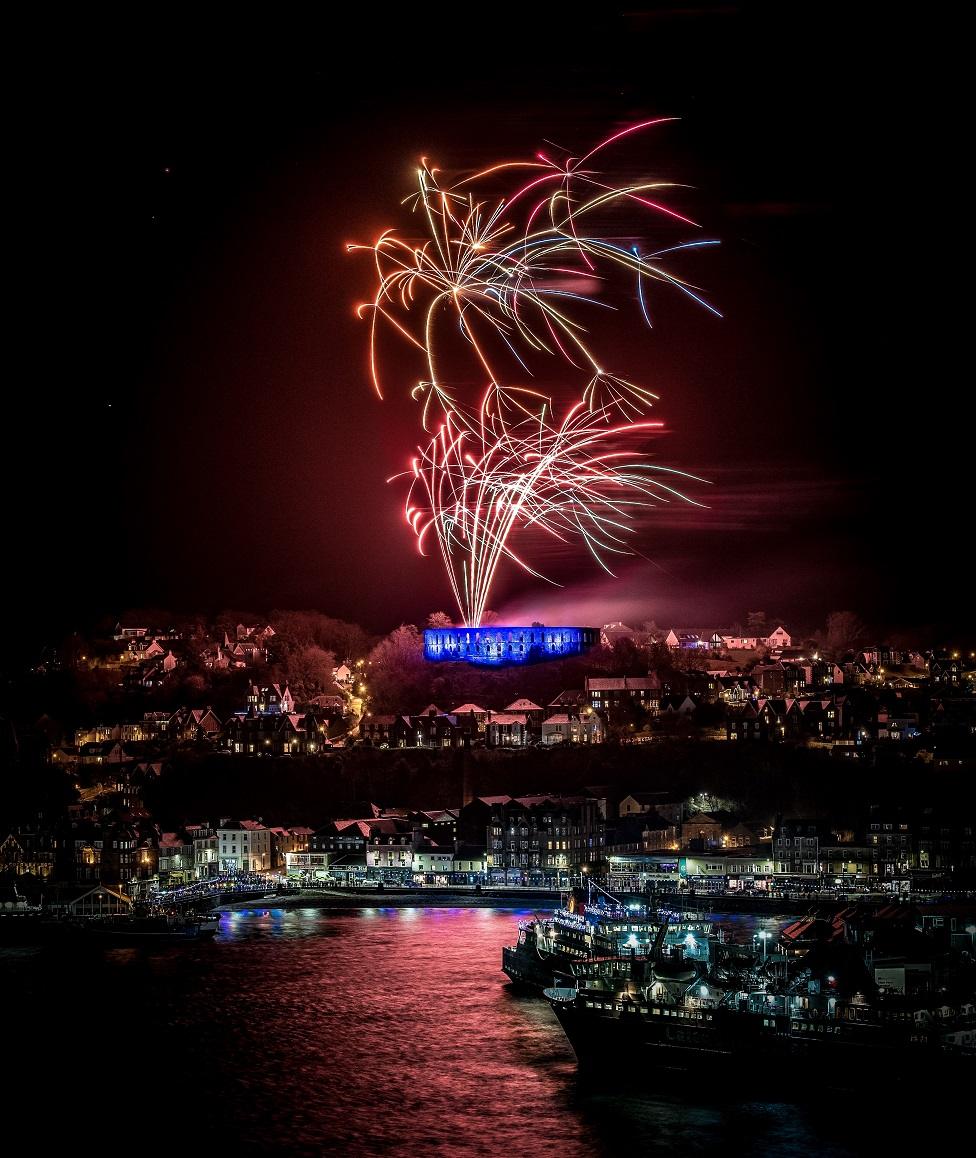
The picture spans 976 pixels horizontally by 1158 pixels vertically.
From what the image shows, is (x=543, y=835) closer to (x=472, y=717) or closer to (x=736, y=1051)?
(x=472, y=717)

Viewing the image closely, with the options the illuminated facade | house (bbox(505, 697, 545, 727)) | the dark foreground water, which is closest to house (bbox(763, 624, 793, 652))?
the illuminated facade

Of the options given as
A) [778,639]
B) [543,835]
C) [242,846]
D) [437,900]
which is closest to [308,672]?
[242,846]

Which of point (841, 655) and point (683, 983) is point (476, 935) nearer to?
point (683, 983)

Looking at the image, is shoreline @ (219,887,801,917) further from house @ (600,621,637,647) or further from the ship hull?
house @ (600,621,637,647)

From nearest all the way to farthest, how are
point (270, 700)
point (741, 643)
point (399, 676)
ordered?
1. point (399, 676)
2. point (270, 700)
3. point (741, 643)

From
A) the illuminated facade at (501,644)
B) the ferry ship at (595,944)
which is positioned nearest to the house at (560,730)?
the illuminated facade at (501,644)

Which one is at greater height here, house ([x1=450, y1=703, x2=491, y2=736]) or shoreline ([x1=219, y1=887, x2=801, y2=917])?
house ([x1=450, y1=703, x2=491, y2=736])

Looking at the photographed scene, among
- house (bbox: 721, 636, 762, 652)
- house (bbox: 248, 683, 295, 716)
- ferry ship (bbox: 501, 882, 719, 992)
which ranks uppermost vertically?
house (bbox: 721, 636, 762, 652)
